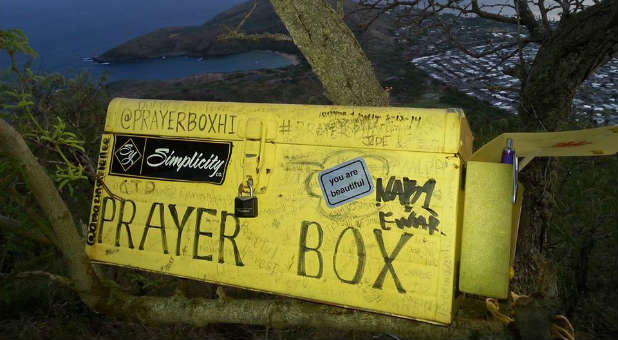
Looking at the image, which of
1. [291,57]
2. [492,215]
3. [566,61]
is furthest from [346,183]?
[291,57]

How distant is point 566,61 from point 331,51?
3.99 feet

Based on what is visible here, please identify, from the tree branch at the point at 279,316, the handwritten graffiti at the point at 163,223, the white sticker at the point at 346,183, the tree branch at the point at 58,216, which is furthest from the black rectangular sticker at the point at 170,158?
the tree branch at the point at 279,316

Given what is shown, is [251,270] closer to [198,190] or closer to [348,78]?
[198,190]

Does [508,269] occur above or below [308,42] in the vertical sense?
below

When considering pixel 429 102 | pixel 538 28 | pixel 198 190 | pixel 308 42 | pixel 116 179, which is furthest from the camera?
pixel 429 102

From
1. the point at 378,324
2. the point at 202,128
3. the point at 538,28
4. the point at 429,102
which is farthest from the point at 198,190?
the point at 429,102

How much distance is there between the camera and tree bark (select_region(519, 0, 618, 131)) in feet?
6.45

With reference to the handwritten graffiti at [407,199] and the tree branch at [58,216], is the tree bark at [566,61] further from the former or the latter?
the tree branch at [58,216]

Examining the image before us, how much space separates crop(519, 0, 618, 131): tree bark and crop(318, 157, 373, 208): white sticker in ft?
4.44

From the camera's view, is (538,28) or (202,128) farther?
(538,28)

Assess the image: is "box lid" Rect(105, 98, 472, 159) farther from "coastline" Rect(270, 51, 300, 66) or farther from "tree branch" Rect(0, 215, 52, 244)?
"coastline" Rect(270, 51, 300, 66)

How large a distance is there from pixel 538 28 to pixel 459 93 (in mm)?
20406

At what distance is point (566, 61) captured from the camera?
215 cm

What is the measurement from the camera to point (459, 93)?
2211 cm
